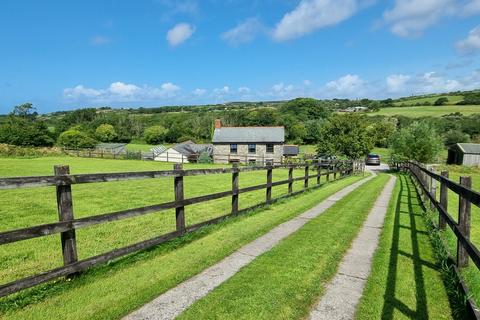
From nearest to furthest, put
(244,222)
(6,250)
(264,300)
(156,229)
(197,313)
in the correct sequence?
(197,313)
(264,300)
(6,250)
(156,229)
(244,222)

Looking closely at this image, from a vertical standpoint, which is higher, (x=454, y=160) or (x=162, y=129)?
(x=162, y=129)

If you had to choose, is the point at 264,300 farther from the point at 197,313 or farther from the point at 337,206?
the point at 337,206

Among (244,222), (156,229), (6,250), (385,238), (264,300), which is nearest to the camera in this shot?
(264,300)

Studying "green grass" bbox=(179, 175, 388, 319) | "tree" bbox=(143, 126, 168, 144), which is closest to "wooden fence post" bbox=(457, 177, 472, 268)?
"green grass" bbox=(179, 175, 388, 319)

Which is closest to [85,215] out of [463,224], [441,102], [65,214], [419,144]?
[65,214]

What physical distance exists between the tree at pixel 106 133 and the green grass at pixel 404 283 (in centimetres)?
11062

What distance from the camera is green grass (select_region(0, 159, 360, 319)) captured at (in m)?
3.52

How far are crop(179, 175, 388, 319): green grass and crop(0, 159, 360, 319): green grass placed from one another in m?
0.70

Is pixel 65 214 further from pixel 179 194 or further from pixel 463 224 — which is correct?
pixel 463 224

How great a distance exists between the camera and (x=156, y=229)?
23.6ft

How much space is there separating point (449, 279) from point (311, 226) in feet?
10.4

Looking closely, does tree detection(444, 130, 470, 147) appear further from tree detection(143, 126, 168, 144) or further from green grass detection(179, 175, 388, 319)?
tree detection(143, 126, 168, 144)

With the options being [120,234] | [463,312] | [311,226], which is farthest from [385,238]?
[120,234]

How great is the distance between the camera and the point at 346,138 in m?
39.8
